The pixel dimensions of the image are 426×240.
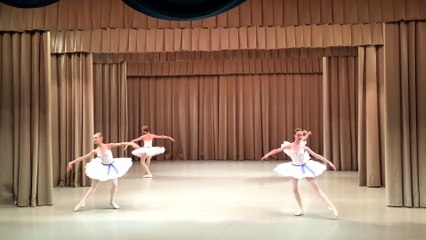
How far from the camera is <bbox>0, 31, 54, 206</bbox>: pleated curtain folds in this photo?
9602 millimetres

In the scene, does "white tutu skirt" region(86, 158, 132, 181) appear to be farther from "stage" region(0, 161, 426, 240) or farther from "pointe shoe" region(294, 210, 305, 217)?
"pointe shoe" region(294, 210, 305, 217)

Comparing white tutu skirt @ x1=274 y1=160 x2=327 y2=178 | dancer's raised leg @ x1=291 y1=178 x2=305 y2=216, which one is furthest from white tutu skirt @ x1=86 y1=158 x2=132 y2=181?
dancer's raised leg @ x1=291 y1=178 x2=305 y2=216

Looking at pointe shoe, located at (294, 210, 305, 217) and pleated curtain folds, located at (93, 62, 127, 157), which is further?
pleated curtain folds, located at (93, 62, 127, 157)

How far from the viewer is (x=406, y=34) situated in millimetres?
9133

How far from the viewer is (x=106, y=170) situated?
30.1 ft

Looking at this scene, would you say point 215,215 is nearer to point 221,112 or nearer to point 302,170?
point 302,170

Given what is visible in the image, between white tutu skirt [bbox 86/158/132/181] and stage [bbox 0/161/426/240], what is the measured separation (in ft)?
1.97

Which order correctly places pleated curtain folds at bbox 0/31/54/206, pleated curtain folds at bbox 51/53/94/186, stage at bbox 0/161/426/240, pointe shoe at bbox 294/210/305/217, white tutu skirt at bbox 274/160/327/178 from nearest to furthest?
stage at bbox 0/161/426/240 < white tutu skirt at bbox 274/160/327/178 < pointe shoe at bbox 294/210/305/217 < pleated curtain folds at bbox 0/31/54/206 < pleated curtain folds at bbox 51/53/94/186

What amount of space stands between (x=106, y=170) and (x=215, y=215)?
81.6 inches

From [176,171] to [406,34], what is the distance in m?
8.69

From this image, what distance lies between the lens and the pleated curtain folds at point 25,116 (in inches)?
378

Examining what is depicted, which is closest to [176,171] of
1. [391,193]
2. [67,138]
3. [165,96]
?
[67,138]

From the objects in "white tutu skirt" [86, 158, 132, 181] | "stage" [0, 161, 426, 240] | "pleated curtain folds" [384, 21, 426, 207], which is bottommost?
"stage" [0, 161, 426, 240]

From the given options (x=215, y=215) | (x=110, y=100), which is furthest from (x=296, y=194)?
(x=110, y=100)
